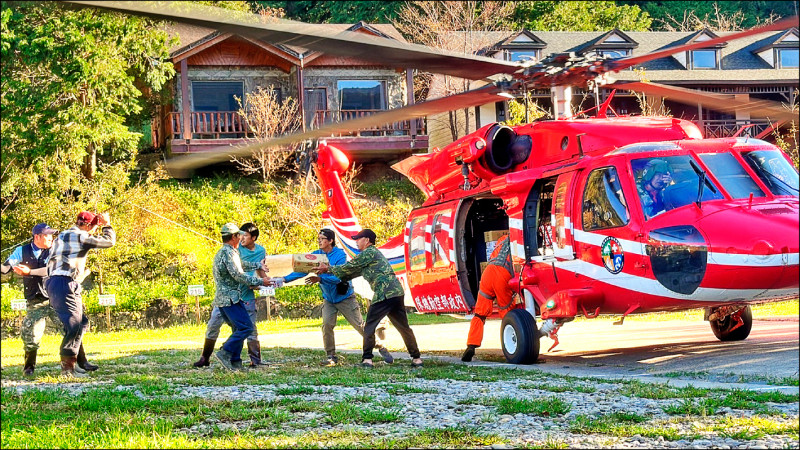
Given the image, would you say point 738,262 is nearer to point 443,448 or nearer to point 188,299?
point 443,448

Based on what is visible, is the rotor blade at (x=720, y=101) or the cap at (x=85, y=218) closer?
the rotor blade at (x=720, y=101)

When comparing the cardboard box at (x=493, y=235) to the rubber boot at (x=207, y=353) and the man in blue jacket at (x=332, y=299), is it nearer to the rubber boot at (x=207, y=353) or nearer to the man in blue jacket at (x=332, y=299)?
the man in blue jacket at (x=332, y=299)

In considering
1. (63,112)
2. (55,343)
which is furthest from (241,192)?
(55,343)

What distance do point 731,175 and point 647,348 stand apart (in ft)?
11.8

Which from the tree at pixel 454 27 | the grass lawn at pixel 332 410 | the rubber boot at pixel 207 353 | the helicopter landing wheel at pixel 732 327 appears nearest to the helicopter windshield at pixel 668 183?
the grass lawn at pixel 332 410

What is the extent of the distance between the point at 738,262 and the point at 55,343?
15.7 metres

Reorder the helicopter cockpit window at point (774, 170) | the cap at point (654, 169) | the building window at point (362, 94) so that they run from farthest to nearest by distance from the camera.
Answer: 1. the building window at point (362, 94)
2. the cap at point (654, 169)
3. the helicopter cockpit window at point (774, 170)

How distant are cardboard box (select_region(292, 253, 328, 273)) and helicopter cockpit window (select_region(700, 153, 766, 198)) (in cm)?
514

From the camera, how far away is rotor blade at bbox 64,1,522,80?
15.9 ft

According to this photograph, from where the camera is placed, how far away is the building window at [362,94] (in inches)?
1577

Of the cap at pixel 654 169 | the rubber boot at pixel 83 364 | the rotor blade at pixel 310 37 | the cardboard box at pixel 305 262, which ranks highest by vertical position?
the rotor blade at pixel 310 37

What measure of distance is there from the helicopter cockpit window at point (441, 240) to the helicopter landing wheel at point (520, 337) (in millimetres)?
2054

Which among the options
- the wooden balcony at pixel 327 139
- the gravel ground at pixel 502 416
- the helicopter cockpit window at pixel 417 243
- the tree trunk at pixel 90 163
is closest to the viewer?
the gravel ground at pixel 502 416

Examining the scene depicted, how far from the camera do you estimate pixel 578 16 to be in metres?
54.0
